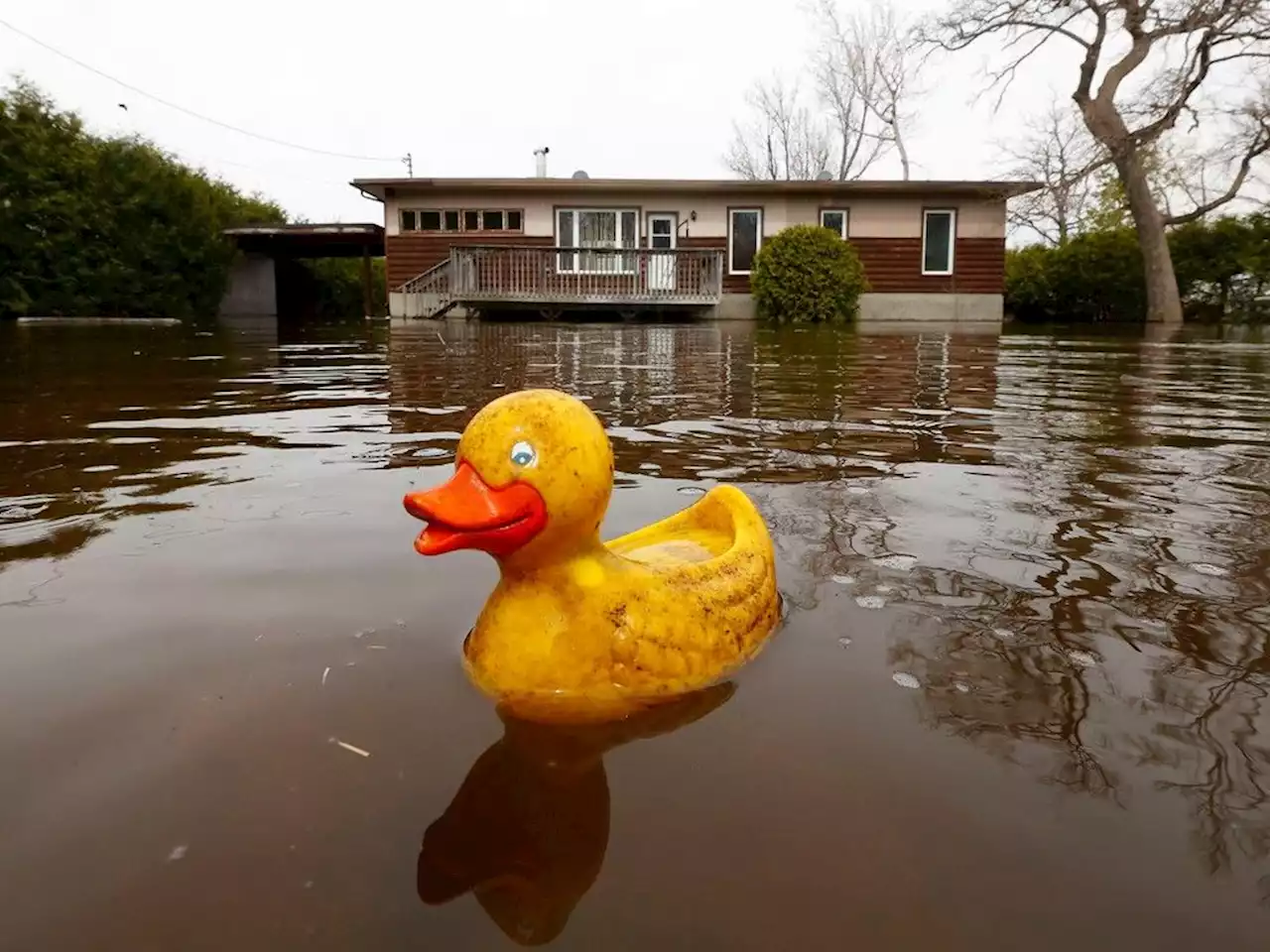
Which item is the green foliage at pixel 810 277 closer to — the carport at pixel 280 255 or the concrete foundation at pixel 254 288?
the carport at pixel 280 255

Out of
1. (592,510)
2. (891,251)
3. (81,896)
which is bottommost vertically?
(81,896)

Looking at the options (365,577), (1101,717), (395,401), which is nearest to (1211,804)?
(1101,717)

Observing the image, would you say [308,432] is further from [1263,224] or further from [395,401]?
[1263,224]

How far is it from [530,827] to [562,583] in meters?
0.54

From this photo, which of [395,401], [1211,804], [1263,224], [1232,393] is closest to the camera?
[1211,804]

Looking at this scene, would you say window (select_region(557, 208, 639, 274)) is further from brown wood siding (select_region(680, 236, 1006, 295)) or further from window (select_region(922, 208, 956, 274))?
window (select_region(922, 208, 956, 274))

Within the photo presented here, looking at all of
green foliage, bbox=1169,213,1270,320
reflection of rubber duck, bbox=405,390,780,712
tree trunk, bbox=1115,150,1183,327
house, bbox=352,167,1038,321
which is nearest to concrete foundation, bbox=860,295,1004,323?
house, bbox=352,167,1038,321

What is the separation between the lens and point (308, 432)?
185 inches

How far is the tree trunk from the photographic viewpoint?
21219 mm

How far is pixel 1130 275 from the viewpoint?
23828 millimetres

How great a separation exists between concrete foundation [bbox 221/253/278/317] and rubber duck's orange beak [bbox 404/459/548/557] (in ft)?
85.8

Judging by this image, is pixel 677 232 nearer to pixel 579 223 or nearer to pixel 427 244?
pixel 579 223

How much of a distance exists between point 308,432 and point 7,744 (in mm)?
3256

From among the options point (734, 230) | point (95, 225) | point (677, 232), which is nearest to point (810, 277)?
point (734, 230)
